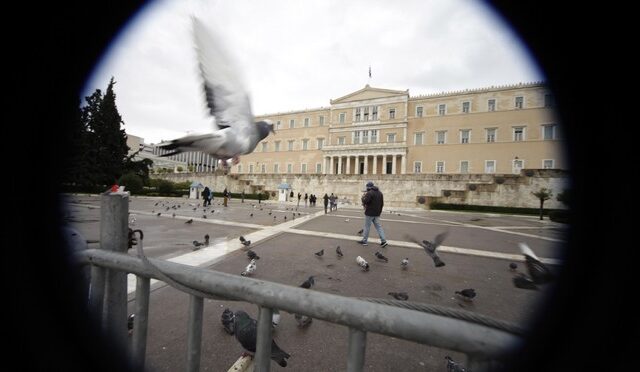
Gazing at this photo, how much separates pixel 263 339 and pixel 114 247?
1.13 m

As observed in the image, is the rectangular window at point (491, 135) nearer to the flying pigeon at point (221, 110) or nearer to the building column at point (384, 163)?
the building column at point (384, 163)

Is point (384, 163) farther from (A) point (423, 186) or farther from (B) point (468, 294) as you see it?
(B) point (468, 294)

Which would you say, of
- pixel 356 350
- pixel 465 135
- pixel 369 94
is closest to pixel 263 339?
pixel 356 350

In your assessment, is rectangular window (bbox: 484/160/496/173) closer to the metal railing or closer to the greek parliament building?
the greek parliament building

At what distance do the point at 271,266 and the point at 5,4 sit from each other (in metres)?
4.60


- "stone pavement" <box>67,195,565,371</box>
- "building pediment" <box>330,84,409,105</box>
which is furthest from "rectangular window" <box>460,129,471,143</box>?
"stone pavement" <box>67,195,565,371</box>

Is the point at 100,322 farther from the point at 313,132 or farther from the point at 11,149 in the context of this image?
the point at 313,132

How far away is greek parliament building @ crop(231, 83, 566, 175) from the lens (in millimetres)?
36719

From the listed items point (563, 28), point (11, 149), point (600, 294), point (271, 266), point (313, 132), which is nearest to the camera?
point (600, 294)

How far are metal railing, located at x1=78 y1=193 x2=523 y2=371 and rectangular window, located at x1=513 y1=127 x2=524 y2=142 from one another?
4832 centimetres

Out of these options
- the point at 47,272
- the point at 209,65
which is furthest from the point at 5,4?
the point at 47,272

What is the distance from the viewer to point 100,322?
151 cm

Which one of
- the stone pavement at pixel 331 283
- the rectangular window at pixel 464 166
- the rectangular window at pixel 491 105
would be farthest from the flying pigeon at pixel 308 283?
the rectangular window at pixel 491 105

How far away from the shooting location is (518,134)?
3725 centimetres
